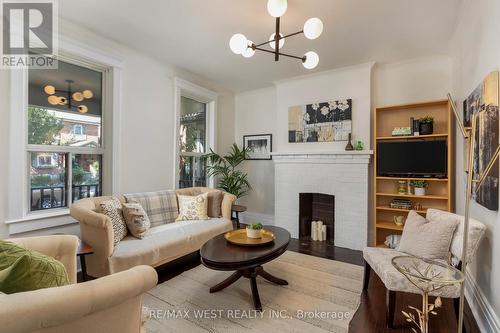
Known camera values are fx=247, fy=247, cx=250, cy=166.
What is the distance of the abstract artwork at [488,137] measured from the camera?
1.62 metres

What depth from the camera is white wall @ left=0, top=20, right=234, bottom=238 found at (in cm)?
304

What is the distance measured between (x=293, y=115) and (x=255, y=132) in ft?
3.24

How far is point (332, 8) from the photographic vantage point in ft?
7.75

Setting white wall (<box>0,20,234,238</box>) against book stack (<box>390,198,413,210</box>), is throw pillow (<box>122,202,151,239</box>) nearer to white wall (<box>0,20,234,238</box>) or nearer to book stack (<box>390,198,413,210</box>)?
white wall (<box>0,20,234,238</box>)

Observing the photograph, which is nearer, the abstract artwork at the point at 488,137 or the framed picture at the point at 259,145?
the abstract artwork at the point at 488,137

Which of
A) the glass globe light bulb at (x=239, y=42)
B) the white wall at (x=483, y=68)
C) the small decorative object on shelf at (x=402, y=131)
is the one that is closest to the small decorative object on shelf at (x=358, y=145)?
the small decorative object on shelf at (x=402, y=131)

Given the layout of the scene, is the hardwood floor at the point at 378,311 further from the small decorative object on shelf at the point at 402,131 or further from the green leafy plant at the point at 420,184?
the small decorative object on shelf at the point at 402,131

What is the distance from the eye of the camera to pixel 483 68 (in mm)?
1951

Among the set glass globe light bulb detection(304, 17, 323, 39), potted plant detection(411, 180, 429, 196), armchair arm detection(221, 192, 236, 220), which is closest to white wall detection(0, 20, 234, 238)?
armchair arm detection(221, 192, 236, 220)

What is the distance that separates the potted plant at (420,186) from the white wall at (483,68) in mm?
1005

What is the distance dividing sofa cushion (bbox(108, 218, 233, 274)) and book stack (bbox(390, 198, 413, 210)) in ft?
7.67

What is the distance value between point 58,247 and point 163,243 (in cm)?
105

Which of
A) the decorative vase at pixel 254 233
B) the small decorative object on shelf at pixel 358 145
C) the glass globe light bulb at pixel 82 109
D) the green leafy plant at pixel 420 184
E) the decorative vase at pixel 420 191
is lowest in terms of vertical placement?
the decorative vase at pixel 254 233

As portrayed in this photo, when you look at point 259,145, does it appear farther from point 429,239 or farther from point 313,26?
point 429,239
